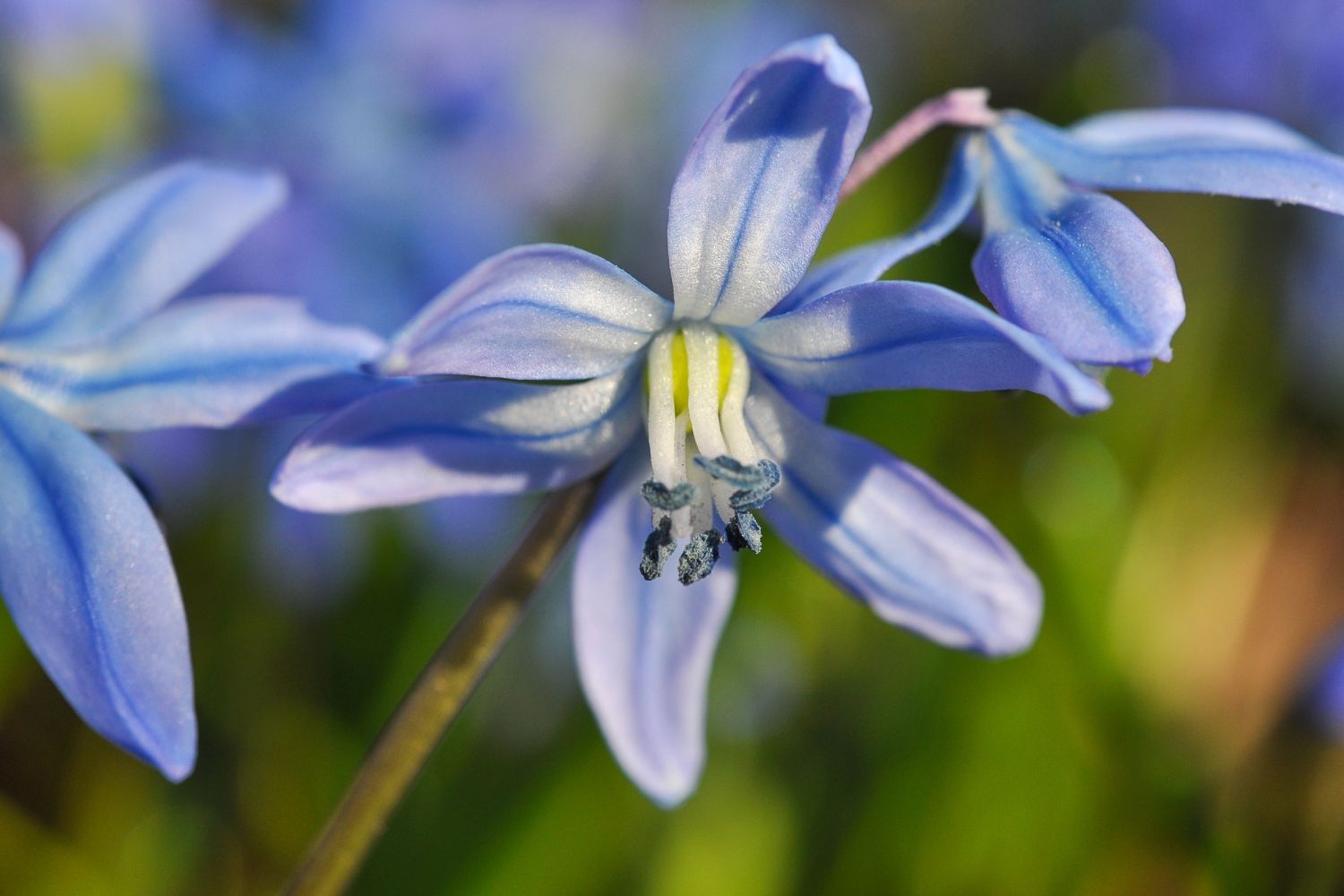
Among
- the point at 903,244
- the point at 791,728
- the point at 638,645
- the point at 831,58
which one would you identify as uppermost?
the point at 831,58

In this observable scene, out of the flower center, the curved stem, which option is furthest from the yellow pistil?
the curved stem

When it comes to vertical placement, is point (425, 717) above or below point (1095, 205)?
below

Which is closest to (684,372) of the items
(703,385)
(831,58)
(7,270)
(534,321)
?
(703,385)

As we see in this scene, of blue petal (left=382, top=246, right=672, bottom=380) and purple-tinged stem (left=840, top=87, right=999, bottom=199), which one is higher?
purple-tinged stem (left=840, top=87, right=999, bottom=199)

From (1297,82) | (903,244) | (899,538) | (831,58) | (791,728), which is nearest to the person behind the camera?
(831,58)

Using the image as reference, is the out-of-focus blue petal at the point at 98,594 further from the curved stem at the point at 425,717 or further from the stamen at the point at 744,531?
the stamen at the point at 744,531

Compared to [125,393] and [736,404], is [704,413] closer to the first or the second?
[736,404]

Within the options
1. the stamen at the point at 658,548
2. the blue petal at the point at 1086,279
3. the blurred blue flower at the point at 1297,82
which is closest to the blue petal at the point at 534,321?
the stamen at the point at 658,548

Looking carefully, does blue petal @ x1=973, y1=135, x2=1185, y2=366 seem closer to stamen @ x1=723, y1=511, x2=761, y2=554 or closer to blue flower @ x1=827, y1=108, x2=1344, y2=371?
blue flower @ x1=827, y1=108, x2=1344, y2=371
